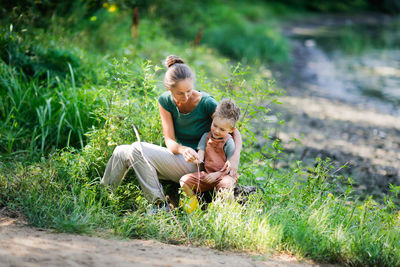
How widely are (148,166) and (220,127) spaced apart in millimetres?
705

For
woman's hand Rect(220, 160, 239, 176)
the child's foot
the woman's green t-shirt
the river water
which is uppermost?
the woman's green t-shirt

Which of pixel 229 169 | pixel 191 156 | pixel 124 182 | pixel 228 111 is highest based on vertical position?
pixel 228 111

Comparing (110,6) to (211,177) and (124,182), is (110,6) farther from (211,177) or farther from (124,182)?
(211,177)

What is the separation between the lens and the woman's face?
3.65 m

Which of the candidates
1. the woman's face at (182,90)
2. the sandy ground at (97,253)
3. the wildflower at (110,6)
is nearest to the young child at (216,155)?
the woman's face at (182,90)

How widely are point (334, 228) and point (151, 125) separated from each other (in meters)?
2.00

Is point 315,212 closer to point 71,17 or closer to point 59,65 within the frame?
point 59,65

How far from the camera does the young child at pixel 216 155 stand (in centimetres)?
360

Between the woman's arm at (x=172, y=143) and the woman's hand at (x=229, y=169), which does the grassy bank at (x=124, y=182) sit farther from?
the woman's arm at (x=172, y=143)

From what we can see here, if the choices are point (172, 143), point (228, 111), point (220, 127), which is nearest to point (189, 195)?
point (172, 143)

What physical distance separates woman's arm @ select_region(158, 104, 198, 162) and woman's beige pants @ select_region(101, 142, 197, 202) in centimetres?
7

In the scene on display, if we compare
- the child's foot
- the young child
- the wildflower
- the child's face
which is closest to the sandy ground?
the child's foot

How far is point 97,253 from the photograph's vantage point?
2.89m

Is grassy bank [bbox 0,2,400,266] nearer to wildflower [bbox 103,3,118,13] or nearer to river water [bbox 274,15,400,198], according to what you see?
river water [bbox 274,15,400,198]
